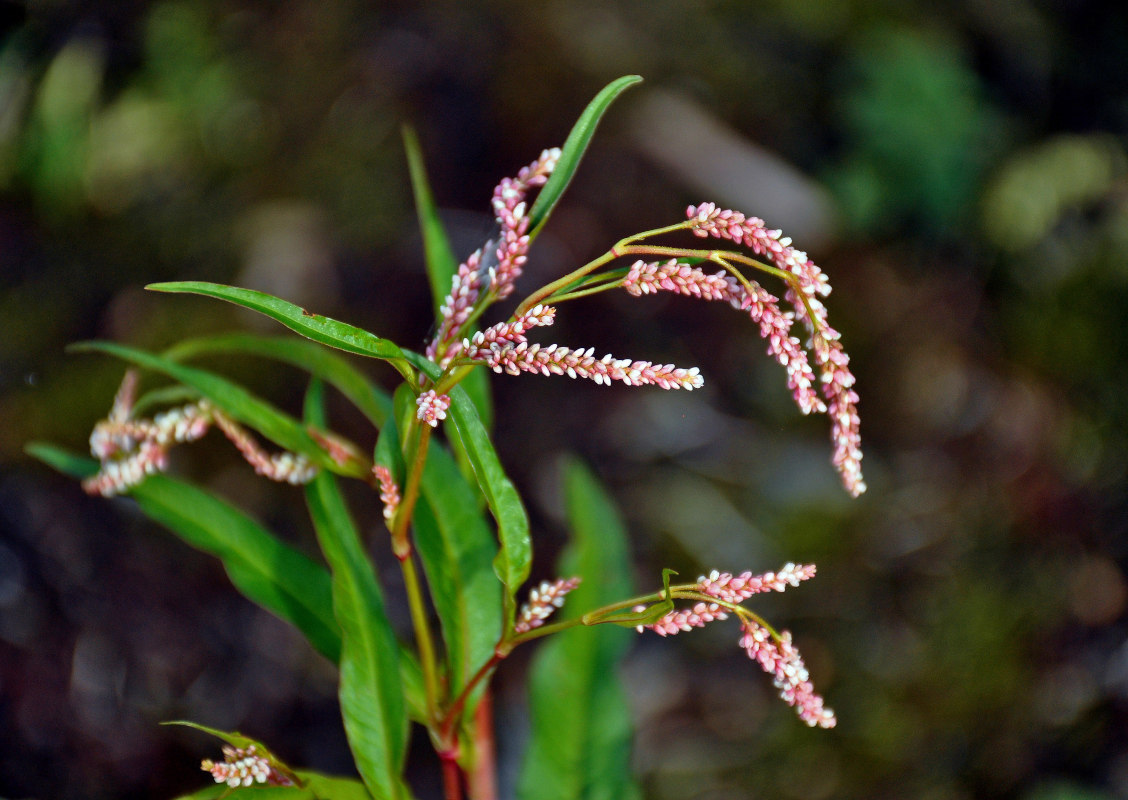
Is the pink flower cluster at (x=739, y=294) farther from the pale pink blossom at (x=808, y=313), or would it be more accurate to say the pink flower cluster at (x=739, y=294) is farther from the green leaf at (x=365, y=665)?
the green leaf at (x=365, y=665)

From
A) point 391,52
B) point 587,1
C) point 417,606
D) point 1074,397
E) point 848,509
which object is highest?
point 587,1

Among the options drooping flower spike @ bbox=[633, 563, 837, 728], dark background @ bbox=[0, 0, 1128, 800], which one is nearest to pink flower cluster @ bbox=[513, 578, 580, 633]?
drooping flower spike @ bbox=[633, 563, 837, 728]

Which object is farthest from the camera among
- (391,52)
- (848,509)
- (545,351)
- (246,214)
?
(391,52)

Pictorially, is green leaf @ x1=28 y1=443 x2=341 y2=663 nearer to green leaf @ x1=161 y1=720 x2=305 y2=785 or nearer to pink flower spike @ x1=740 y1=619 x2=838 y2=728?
green leaf @ x1=161 y1=720 x2=305 y2=785

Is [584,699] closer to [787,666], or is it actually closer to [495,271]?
[787,666]

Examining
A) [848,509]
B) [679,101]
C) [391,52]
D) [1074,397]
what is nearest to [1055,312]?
[1074,397]

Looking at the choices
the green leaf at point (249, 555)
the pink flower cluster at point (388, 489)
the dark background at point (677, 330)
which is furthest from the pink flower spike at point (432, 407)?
the dark background at point (677, 330)

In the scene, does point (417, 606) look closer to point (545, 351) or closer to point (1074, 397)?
→ point (545, 351)
